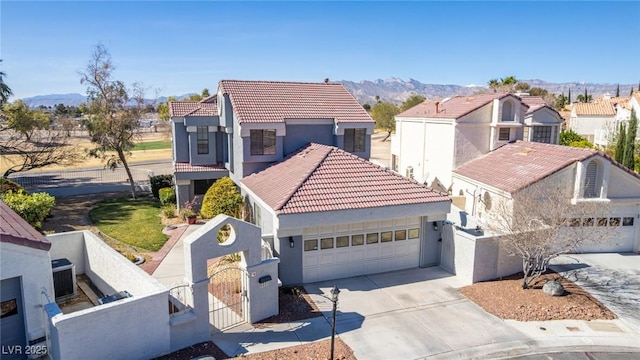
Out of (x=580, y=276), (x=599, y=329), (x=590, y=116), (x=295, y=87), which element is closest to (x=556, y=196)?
(x=580, y=276)

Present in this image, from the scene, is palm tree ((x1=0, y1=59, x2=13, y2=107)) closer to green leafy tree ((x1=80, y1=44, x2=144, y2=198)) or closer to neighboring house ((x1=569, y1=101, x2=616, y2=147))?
green leafy tree ((x1=80, y1=44, x2=144, y2=198))

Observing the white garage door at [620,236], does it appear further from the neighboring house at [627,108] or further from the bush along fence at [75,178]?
the bush along fence at [75,178]

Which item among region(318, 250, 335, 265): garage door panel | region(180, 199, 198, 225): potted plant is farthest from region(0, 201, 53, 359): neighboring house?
region(180, 199, 198, 225): potted plant

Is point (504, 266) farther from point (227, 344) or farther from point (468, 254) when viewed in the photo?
point (227, 344)

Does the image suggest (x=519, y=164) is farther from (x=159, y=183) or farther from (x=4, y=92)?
(x=4, y=92)

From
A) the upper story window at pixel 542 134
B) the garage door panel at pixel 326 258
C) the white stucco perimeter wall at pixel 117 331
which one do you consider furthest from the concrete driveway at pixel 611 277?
the white stucco perimeter wall at pixel 117 331
